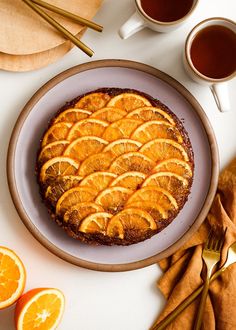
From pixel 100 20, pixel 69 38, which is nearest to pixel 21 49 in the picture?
pixel 69 38

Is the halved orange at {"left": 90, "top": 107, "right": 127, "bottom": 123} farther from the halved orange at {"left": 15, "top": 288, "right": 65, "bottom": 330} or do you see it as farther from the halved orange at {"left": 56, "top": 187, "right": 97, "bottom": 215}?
the halved orange at {"left": 15, "top": 288, "right": 65, "bottom": 330}

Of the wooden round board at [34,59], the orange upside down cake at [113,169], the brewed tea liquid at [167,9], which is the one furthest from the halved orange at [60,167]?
the brewed tea liquid at [167,9]

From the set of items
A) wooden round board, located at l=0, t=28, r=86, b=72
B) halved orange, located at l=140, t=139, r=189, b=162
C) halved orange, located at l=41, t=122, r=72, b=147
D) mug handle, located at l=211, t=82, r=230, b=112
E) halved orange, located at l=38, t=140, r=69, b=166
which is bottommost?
halved orange, located at l=140, t=139, r=189, b=162

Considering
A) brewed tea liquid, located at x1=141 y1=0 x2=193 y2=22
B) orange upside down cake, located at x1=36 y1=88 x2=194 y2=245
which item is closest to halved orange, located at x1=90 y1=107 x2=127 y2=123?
orange upside down cake, located at x1=36 y1=88 x2=194 y2=245

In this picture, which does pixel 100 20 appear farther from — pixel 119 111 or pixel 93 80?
pixel 119 111

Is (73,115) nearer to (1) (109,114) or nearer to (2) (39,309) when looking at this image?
(1) (109,114)

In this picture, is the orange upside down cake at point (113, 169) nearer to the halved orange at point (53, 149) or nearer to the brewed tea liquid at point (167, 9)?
the halved orange at point (53, 149)

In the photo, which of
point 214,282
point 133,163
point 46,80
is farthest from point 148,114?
point 214,282
